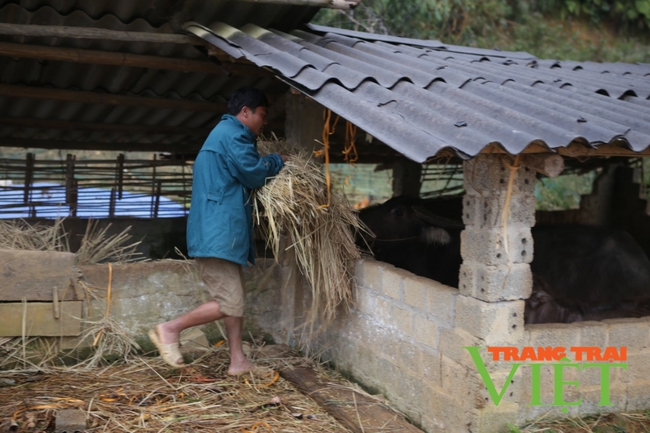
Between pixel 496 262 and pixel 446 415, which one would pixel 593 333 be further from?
pixel 446 415

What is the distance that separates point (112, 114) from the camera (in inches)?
259

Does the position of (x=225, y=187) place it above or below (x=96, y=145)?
below

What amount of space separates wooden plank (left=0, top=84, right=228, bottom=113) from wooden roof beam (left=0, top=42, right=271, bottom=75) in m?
0.80

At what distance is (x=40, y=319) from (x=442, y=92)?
3.20 m

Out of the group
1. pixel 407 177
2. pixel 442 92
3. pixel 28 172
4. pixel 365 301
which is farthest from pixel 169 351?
pixel 407 177

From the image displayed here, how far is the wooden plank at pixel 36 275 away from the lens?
4.61 m

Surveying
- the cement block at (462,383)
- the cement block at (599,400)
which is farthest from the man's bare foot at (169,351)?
the cement block at (599,400)

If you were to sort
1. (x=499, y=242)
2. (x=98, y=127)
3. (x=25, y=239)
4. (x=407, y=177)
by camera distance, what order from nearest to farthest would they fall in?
1. (x=499, y=242)
2. (x=25, y=239)
3. (x=98, y=127)
4. (x=407, y=177)

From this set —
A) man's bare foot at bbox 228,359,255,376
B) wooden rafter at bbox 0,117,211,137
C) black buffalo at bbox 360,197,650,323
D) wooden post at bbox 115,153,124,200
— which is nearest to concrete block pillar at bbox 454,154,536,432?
black buffalo at bbox 360,197,650,323

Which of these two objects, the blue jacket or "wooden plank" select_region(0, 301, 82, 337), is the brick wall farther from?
"wooden plank" select_region(0, 301, 82, 337)

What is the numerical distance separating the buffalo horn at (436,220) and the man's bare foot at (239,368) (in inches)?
79.4

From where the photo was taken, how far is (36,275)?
4699 millimetres

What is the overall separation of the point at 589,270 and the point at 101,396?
3.74m

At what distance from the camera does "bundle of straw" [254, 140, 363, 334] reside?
14.0 ft
